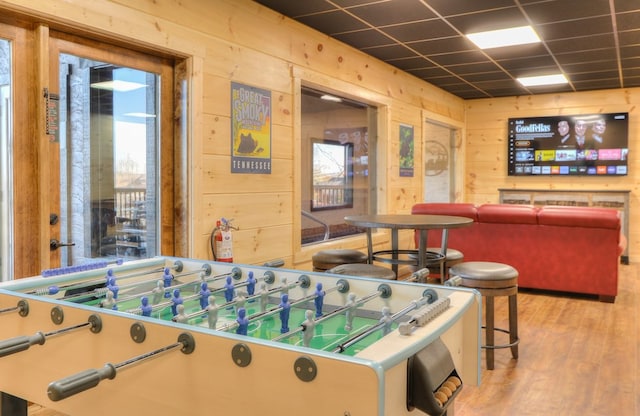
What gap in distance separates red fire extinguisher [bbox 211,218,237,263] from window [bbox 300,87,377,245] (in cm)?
138

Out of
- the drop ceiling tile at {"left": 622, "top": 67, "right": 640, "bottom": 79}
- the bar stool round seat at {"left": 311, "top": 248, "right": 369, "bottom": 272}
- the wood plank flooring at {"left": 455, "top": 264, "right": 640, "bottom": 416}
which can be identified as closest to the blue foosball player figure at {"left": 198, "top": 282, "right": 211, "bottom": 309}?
the wood plank flooring at {"left": 455, "top": 264, "right": 640, "bottom": 416}

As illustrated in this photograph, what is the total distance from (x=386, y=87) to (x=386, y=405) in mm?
5304

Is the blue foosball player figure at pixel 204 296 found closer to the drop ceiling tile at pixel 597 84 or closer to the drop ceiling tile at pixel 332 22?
the drop ceiling tile at pixel 332 22

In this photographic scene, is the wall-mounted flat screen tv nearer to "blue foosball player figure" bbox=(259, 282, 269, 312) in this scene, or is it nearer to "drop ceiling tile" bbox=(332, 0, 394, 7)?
"drop ceiling tile" bbox=(332, 0, 394, 7)

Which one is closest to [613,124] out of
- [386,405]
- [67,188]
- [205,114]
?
[205,114]

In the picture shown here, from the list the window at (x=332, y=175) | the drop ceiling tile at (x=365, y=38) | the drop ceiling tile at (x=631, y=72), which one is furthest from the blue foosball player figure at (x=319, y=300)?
the drop ceiling tile at (x=631, y=72)

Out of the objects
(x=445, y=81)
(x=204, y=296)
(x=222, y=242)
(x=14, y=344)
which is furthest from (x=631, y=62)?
(x=14, y=344)

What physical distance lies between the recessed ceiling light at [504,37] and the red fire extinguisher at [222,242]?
9.67 feet

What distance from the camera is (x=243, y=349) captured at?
1173 mm

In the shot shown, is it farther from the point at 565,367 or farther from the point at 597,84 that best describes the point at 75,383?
the point at 597,84

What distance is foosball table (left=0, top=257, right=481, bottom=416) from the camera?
1088 mm

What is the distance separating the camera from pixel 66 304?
1527mm

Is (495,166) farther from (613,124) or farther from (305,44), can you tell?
(305,44)

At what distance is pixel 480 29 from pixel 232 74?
7.70ft
